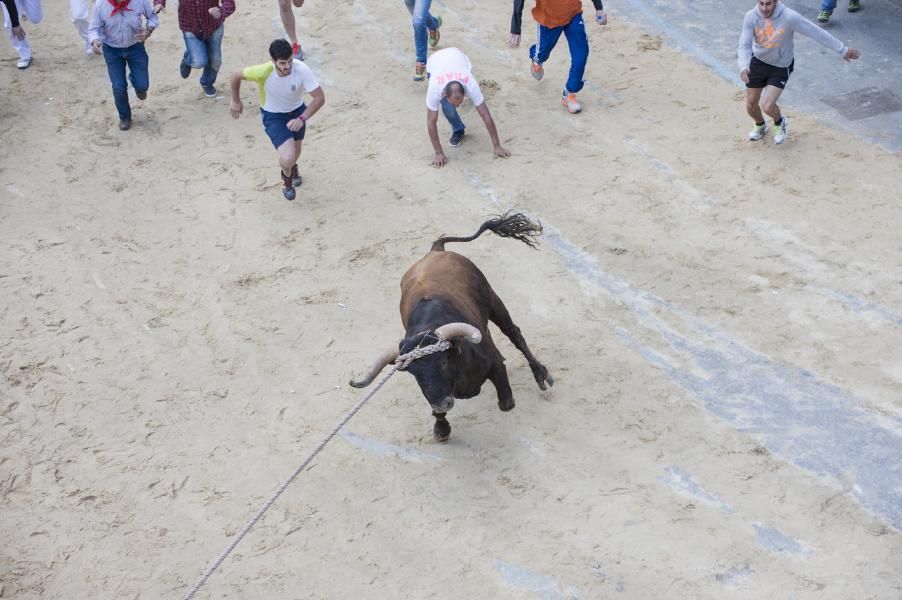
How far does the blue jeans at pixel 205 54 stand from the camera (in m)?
11.1

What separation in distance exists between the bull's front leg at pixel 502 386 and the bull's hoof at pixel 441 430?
0.39 metres

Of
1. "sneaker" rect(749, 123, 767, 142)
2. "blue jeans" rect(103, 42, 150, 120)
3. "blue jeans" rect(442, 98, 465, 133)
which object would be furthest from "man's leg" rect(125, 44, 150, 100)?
"sneaker" rect(749, 123, 767, 142)

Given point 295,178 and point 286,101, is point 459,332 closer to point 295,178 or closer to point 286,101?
point 286,101

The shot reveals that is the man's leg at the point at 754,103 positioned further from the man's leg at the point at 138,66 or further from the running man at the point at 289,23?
the man's leg at the point at 138,66

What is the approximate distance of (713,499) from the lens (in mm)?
6078

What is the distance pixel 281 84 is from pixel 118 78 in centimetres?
269

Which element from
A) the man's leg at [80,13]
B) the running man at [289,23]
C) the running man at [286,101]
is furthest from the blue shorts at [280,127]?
the man's leg at [80,13]

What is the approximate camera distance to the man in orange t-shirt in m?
10.1

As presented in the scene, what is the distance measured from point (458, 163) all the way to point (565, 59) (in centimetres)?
252

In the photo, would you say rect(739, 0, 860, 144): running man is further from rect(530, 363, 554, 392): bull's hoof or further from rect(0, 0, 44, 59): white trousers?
rect(0, 0, 44, 59): white trousers

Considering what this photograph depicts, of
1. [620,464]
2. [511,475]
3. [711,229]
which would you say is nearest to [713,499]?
[620,464]

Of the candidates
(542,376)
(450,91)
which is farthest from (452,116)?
(542,376)

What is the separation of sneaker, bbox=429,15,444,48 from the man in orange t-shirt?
140cm

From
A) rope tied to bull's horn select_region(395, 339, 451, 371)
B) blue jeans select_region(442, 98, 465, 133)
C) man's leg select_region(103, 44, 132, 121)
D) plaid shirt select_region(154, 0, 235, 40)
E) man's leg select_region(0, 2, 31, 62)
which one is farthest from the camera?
man's leg select_region(0, 2, 31, 62)
